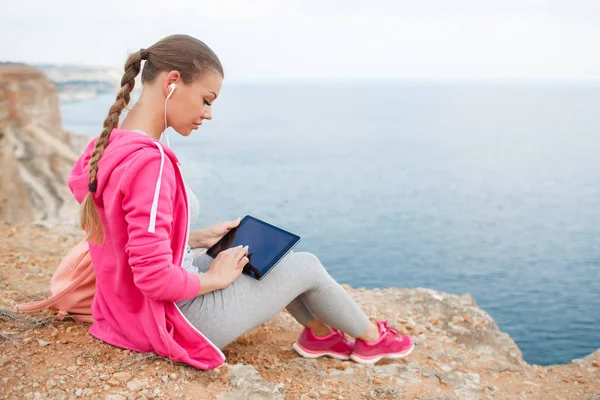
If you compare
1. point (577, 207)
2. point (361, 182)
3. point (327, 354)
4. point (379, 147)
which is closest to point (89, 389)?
point (327, 354)

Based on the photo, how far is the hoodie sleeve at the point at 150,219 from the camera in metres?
2.55

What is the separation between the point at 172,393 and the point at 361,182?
25086mm

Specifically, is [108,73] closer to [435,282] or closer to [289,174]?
[289,174]

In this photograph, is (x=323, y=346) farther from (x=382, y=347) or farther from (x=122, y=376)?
(x=122, y=376)

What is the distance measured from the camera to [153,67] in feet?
9.24

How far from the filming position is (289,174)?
98.3 ft

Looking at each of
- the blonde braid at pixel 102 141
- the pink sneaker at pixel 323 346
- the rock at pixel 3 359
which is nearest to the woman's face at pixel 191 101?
the blonde braid at pixel 102 141

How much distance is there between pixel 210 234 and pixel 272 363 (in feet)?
3.11

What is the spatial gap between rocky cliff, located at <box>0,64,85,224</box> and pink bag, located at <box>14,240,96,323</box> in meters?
17.6

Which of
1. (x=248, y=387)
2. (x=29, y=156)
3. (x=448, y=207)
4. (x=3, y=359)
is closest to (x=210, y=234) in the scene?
(x=248, y=387)

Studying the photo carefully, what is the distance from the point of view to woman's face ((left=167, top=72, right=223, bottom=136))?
2.83 metres

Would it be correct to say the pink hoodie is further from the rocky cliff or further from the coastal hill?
the rocky cliff

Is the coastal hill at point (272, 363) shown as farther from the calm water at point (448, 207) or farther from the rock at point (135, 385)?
the calm water at point (448, 207)

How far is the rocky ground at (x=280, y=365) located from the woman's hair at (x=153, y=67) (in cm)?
75
